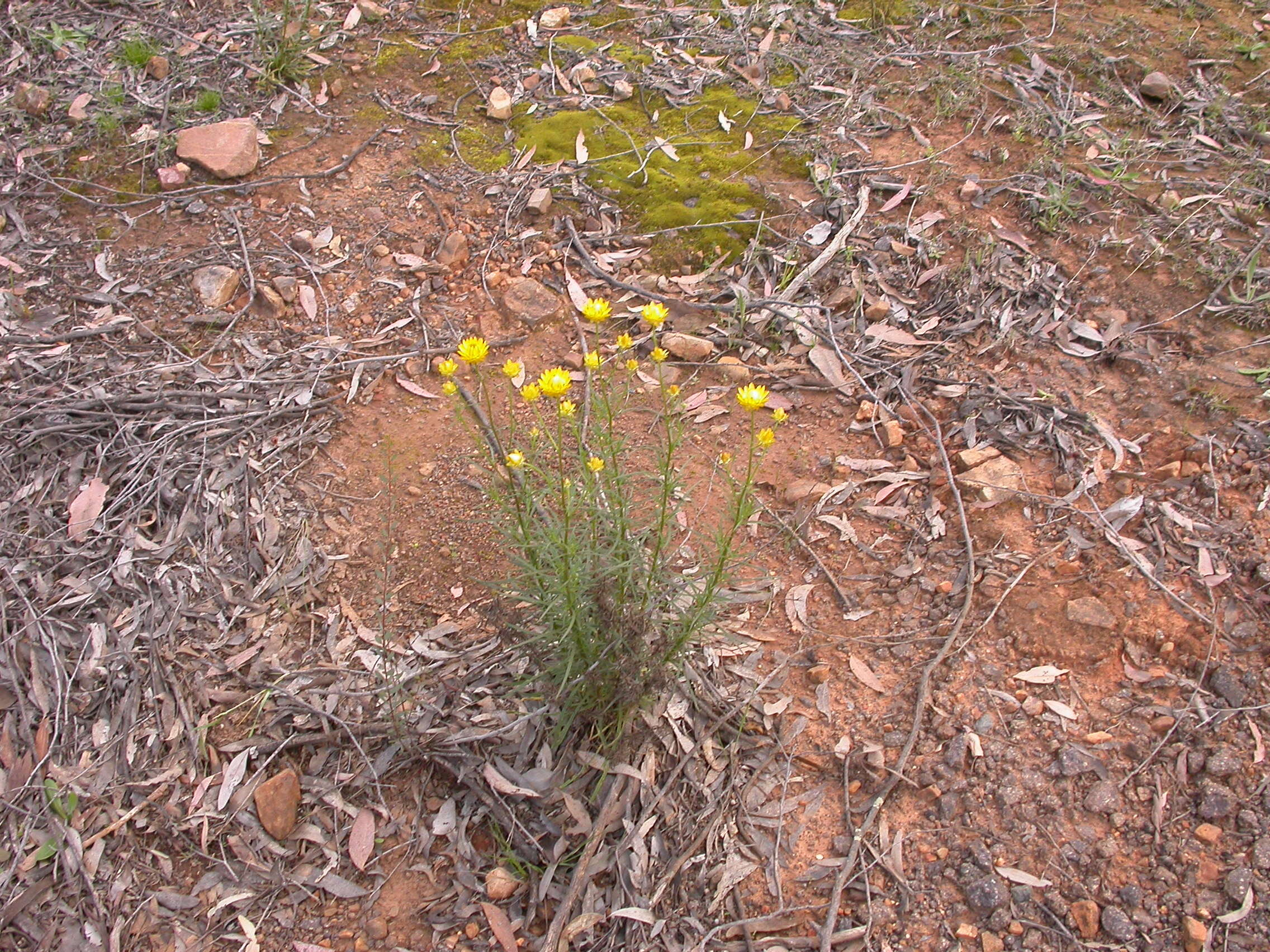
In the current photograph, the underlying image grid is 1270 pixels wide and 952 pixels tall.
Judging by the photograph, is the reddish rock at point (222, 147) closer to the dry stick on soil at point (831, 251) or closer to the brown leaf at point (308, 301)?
the brown leaf at point (308, 301)

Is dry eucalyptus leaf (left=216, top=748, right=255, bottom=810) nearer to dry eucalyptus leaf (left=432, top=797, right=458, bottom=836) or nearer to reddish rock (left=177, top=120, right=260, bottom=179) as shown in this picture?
dry eucalyptus leaf (left=432, top=797, right=458, bottom=836)

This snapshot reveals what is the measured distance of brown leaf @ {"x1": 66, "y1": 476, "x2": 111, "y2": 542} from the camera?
3.20 meters

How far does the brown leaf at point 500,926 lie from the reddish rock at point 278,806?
0.67 metres

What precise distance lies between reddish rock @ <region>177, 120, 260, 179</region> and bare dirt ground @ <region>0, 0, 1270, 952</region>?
4.0 inches

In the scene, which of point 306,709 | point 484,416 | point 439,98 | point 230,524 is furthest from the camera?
point 439,98

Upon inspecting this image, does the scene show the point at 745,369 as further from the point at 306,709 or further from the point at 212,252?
the point at 212,252

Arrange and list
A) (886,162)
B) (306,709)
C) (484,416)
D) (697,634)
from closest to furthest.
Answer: (697,634)
(306,709)
(484,416)
(886,162)

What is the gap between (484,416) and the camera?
366 centimetres

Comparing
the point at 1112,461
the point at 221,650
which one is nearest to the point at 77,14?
the point at 221,650

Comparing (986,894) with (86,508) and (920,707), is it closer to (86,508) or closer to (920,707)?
(920,707)

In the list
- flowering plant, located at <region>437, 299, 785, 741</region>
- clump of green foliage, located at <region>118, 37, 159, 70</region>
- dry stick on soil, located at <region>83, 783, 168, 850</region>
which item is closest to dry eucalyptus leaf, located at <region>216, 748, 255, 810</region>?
dry stick on soil, located at <region>83, 783, 168, 850</region>

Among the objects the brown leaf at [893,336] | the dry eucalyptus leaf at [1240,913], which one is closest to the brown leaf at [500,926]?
the dry eucalyptus leaf at [1240,913]

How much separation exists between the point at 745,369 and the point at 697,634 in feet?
5.32

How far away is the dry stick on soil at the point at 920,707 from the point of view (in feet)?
8.14
